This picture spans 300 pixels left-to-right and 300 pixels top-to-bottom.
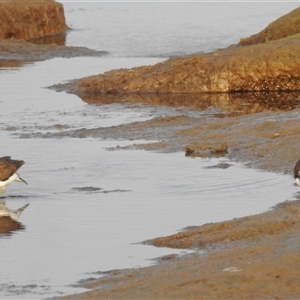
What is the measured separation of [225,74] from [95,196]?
952 centimetres

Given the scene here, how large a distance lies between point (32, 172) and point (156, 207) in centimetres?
297

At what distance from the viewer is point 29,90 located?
73.2 ft

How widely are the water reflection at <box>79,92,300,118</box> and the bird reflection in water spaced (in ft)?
23.9

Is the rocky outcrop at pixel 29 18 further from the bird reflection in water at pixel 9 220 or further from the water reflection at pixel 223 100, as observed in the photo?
the bird reflection in water at pixel 9 220

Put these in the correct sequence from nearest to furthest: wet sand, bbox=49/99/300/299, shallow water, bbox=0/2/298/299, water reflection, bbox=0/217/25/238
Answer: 1. wet sand, bbox=49/99/300/299
2. shallow water, bbox=0/2/298/299
3. water reflection, bbox=0/217/25/238

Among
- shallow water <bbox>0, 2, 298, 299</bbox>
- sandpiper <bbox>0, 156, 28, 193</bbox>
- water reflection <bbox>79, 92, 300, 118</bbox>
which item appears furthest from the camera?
water reflection <bbox>79, 92, 300, 118</bbox>

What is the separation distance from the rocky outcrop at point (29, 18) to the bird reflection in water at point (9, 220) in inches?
883

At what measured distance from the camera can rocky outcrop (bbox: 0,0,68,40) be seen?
33844 mm

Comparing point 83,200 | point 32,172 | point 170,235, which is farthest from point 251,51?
point 170,235

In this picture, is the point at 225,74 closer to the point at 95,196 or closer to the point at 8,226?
the point at 95,196

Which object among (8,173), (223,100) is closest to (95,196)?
(8,173)

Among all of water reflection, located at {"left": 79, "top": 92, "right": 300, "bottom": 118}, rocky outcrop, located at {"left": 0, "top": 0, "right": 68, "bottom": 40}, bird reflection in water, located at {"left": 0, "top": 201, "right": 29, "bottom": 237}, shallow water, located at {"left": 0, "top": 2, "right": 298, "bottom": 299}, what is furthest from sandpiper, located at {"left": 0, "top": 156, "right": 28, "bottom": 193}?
rocky outcrop, located at {"left": 0, "top": 0, "right": 68, "bottom": 40}

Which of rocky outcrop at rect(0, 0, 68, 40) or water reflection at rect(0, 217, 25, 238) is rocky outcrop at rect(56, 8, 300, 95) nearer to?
water reflection at rect(0, 217, 25, 238)

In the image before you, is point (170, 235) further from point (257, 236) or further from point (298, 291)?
point (298, 291)
